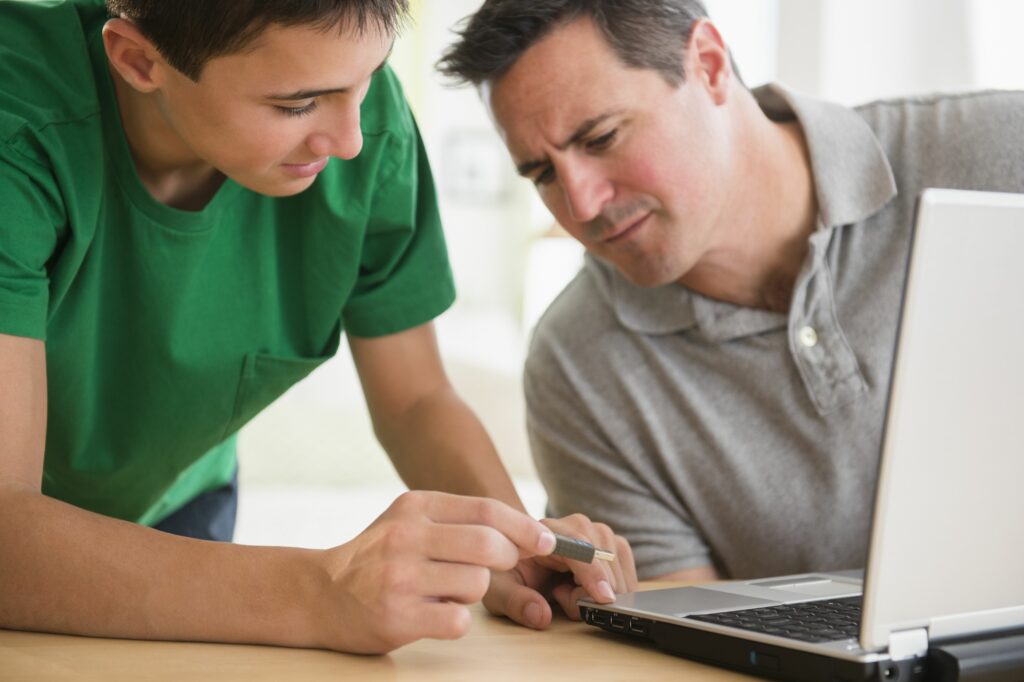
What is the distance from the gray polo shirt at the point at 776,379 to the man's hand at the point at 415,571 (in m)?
0.61

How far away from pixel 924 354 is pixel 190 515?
113cm

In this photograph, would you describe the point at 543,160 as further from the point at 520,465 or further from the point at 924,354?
the point at 520,465

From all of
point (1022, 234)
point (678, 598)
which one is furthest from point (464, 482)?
point (1022, 234)

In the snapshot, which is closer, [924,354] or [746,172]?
[924,354]

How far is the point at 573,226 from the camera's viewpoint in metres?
1.34

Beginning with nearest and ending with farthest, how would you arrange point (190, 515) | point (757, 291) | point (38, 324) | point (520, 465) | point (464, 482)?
point (38, 324) < point (464, 482) < point (757, 291) < point (190, 515) < point (520, 465)

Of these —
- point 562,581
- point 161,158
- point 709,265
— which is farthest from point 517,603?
point 709,265

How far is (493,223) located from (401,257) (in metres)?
1.97

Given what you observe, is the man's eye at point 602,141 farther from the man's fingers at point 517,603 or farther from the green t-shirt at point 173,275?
the man's fingers at point 517,603

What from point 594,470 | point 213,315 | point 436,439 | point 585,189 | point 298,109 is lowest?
point 594,470

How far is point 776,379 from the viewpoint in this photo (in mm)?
1317

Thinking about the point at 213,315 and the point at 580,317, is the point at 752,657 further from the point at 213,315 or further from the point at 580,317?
the point at 580,317

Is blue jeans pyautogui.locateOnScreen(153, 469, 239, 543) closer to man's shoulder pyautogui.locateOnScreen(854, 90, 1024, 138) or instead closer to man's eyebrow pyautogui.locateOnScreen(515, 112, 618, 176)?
man's eyebrow pyautogui.locateOnScreen(515, 112, 618, 176)

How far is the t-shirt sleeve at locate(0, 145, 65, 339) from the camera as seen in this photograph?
2.82 ft
